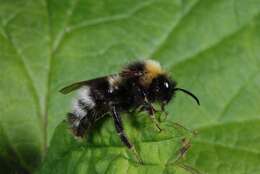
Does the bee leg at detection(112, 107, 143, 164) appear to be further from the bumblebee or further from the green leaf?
the green leaf

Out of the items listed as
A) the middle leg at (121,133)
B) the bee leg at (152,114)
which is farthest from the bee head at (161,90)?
the middle leg at (121,133)

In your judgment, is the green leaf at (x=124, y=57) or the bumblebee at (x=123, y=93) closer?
the bumblebee at (x=123, y=93)

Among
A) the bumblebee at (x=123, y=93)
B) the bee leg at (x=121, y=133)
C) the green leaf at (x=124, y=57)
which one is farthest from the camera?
the green leaf at (x=124, y=57)

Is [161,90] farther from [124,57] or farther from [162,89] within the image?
A: [124,57]

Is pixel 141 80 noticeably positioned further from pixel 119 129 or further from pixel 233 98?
pixel 233 98

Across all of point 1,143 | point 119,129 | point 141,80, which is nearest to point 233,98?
point 141,80

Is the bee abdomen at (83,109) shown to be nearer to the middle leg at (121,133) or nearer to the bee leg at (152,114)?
the middle leg at (121,133)

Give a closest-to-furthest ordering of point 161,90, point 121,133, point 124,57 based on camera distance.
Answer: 1. point 121,133
2. point 161,90
3. point 124,57

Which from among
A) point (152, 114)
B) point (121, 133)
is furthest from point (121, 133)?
point (152, 114)
